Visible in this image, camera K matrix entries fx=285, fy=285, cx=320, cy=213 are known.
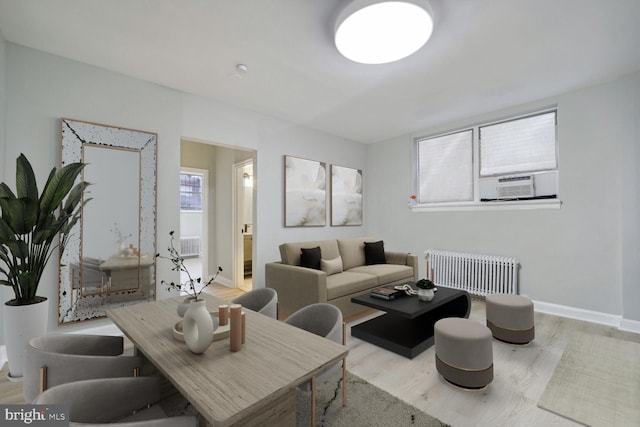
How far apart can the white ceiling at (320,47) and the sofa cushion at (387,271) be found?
2.26 m

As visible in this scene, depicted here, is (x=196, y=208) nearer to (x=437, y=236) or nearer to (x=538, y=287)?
(x=437, y=236)

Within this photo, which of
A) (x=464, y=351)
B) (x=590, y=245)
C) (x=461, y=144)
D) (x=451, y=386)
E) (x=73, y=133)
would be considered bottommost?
(x=451, y=386)

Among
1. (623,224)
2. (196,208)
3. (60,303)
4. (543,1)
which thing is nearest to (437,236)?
(623,224)

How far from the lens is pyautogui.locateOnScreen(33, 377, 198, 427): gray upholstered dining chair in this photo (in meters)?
0.96

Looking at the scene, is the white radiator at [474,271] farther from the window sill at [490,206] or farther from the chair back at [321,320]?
the chair back at [321,320]

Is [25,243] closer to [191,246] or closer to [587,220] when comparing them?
[587,220]

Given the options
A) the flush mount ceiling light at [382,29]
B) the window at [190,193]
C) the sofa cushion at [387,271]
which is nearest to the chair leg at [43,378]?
the flush mount ceiling light at [382,29]

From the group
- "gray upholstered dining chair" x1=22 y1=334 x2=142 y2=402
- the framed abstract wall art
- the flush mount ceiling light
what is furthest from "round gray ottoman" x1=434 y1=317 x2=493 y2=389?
the framed abstract wall art

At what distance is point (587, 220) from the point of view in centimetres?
337

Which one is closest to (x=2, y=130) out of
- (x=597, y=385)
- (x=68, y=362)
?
(x=68, y=362)

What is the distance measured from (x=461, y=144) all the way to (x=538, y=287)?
231cm

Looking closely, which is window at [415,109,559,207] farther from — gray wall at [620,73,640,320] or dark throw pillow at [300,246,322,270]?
dark throw pillow at [300,246,322,270]

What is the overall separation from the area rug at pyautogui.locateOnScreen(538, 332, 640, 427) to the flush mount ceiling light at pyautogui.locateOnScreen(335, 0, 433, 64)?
2.68 meters

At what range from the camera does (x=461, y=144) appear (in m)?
4.55
